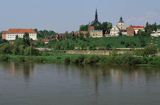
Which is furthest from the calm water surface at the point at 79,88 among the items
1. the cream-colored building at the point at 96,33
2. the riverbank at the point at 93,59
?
the cream-colored building at the point at 96,33

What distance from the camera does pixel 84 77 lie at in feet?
78.2

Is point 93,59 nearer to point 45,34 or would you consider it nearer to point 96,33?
point 96,33

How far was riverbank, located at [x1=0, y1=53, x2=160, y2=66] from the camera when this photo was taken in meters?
32.2

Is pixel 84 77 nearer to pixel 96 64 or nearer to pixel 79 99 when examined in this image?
pixel 79 99

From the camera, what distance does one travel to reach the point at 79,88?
1945cm

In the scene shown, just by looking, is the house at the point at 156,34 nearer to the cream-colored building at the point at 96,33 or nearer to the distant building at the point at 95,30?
the distant building at the point at 95,30

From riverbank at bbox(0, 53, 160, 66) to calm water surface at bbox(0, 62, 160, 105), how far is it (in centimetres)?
557

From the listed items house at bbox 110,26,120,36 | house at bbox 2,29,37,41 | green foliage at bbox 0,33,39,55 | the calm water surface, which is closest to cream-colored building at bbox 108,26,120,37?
house at bbox 110,26,120,36

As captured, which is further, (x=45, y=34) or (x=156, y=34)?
(x=45, y=34)

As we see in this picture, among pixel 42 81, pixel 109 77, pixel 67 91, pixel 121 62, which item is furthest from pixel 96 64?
pixel 67 91

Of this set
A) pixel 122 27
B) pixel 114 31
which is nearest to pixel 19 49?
pixel 114 31

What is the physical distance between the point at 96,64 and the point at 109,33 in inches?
969

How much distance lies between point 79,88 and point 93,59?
14.5 metres

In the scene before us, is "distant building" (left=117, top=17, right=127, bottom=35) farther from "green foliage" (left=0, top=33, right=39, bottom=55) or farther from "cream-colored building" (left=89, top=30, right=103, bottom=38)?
"green foliage" (left=0, top=33, right=39, bottom=55)
